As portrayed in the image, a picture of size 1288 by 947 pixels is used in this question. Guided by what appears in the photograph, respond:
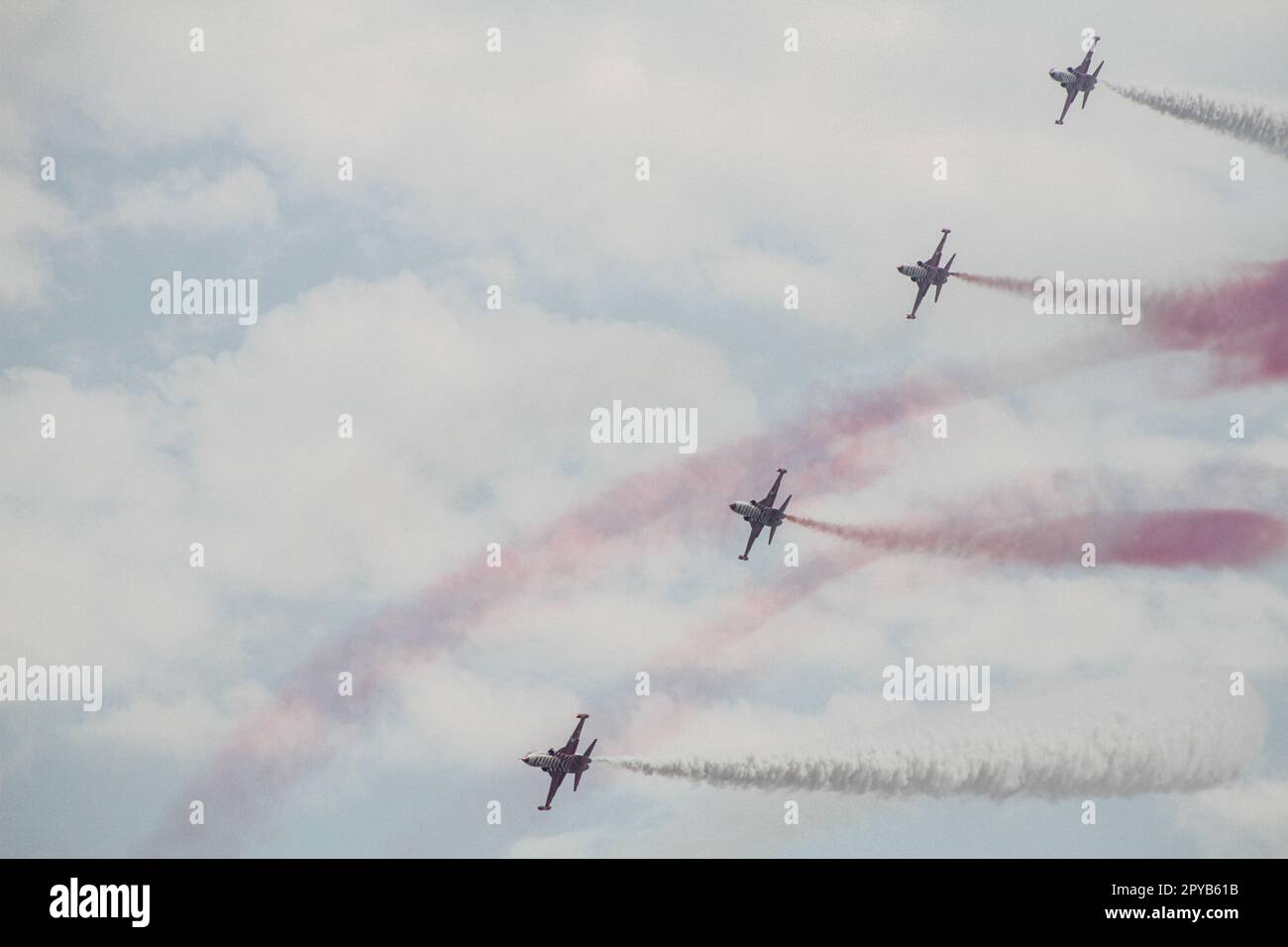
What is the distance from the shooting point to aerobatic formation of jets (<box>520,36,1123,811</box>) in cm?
14250

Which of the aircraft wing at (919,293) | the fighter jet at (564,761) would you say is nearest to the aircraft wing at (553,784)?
the fighter jet at (564,761)

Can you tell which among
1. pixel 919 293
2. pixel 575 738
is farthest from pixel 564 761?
pixel 919 293

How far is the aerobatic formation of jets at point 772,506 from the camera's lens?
142500 millimetres

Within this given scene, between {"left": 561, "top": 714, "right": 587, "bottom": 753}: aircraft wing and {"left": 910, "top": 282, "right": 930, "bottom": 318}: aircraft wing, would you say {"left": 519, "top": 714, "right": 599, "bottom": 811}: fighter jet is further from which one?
{"left": 910, "top": 282, "right": 930, "bottom": 318}: aircraft wing

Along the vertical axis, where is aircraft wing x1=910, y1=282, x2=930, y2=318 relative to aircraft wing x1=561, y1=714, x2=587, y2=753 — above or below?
above

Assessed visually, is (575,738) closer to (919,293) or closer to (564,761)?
(564,761)

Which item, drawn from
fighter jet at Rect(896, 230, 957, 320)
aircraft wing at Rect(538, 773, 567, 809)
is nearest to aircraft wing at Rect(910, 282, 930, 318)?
fighter jet at Rect(896, 230, 957, 320)

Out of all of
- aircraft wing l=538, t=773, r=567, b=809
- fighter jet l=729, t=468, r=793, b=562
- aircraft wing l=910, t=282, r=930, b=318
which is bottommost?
aircraft wing l=538, t=773, r=567, b=809

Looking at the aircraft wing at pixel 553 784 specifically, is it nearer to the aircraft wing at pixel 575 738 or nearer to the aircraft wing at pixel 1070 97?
the aircraft wing at pixel 575 738

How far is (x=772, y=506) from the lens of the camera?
149m
